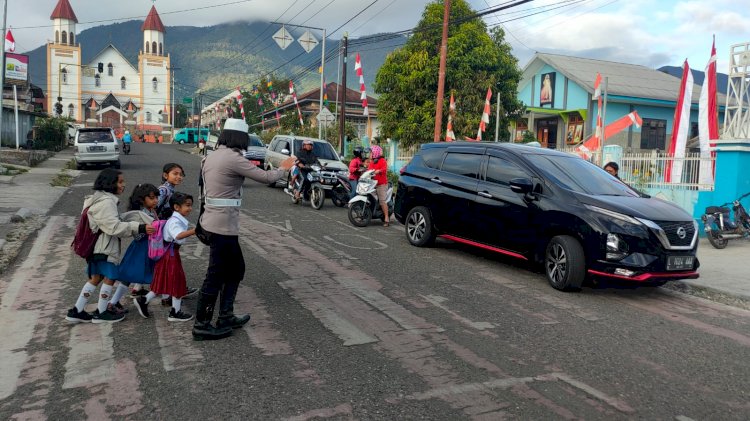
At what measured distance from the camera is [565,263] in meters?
7.06

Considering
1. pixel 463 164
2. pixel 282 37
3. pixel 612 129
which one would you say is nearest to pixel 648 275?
pixel 463 164

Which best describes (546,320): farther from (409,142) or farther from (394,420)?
(409,142)

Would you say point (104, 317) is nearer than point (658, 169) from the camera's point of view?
Yes

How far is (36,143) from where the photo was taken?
1497 inches

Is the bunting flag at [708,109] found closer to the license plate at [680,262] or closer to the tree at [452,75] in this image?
the license plate at [680,262]

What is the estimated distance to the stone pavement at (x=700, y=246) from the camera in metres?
7.83

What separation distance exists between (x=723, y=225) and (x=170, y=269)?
1052 centimetres

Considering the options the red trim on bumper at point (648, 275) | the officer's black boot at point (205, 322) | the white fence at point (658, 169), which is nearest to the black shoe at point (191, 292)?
the officer's black boot at point (205, 322)

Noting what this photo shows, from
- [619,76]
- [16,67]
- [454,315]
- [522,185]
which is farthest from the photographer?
[16,67]

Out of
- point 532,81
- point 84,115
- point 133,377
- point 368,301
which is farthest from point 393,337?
point 84,115

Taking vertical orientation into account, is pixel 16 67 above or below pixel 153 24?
below

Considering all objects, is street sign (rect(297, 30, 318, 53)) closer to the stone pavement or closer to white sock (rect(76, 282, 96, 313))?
the stone pavement

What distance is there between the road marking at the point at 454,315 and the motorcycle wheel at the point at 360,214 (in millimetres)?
5856

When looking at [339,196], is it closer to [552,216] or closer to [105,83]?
[552,216]
